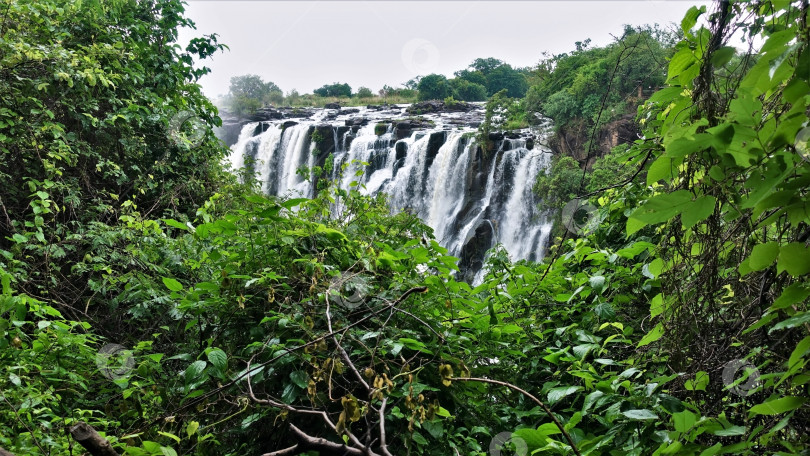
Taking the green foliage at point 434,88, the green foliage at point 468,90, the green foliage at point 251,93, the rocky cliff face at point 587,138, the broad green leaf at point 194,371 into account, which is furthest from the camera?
the green foliage at point 468,90

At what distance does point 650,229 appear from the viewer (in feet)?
9.16

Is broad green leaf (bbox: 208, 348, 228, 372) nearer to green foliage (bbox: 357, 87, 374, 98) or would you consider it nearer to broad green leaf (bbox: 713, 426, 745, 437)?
broad green leaf (bbox: 713, 426, 745, 437)

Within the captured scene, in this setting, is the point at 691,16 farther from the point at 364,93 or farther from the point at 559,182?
the point at 364,93

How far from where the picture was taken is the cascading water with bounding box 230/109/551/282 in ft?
48.0

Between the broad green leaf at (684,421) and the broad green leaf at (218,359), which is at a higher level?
the broad green leaf at (684,421)

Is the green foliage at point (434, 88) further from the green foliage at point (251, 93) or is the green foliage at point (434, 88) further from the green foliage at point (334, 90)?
the green foliage at point (251, 93)

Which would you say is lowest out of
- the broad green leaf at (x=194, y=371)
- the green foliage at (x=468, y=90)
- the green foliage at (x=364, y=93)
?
the broad green leaf at (x=194, y=371)

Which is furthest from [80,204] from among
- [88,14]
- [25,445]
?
[25,445]

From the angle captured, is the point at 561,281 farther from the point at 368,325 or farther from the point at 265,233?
the point at 265,233

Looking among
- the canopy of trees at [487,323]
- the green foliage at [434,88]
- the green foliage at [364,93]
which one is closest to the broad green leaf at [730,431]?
the canopy of trees at [487,323]

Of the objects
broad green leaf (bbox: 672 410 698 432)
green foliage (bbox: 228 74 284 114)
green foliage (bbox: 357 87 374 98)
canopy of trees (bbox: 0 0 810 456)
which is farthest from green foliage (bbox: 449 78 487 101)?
broad green leaf (bbox: 672 410 698 432)

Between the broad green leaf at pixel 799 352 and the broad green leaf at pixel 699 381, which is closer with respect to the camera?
the broad green leaf at pixel 799 352

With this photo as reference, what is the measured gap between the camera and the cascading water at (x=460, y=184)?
14617mm

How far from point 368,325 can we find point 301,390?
14.6 inches
